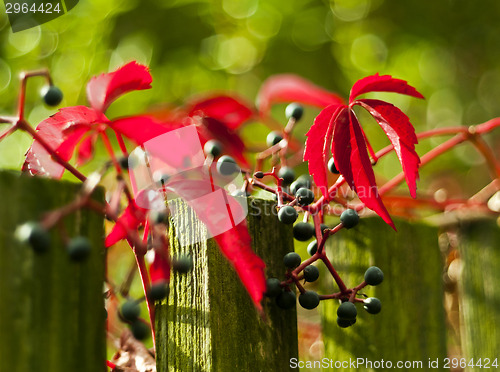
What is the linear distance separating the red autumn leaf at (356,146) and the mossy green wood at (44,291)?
0.27 meters

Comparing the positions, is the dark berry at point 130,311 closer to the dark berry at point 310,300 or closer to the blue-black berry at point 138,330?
the blue-black berry at point 138,330

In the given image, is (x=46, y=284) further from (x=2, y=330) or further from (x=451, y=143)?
(x=451, y=143)

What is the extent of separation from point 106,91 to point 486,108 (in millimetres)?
4585

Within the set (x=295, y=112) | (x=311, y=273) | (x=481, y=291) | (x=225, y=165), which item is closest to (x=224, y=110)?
(x=295, y=112)

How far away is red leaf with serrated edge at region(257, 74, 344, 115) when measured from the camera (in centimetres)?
102

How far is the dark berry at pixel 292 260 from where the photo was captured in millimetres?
749

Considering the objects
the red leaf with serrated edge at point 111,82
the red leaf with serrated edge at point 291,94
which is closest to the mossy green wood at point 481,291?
the red leaf with serrated edge at point 291,94

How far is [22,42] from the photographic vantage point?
12.3ft

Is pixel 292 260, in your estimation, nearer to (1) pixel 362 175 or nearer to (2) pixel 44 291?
(1) pixel 362 175

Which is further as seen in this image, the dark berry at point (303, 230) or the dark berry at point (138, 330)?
the dark berry at point (303, 230)

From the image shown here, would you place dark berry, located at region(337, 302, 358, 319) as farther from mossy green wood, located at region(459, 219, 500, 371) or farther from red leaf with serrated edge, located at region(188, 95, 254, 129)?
mossy green wood, located at region(459, 219, 500, 371)

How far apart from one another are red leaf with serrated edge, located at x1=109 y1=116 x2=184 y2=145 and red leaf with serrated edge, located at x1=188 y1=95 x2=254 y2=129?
159mm

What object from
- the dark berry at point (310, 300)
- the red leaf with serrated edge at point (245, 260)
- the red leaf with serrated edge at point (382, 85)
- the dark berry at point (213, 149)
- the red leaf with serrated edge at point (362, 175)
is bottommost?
the dark berry at point (310, 300)

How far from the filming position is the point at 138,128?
0.71 m
